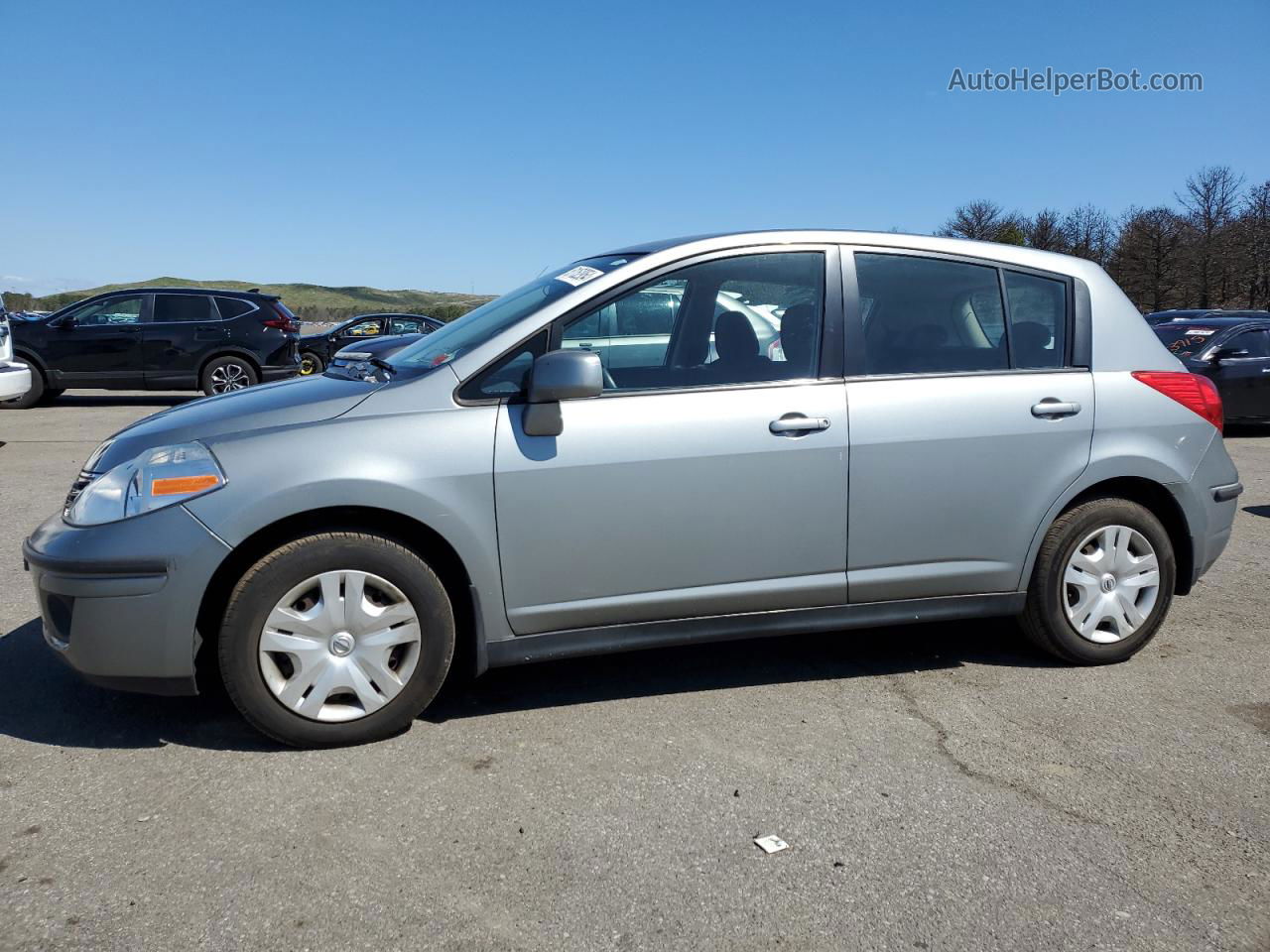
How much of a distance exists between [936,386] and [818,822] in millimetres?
1805

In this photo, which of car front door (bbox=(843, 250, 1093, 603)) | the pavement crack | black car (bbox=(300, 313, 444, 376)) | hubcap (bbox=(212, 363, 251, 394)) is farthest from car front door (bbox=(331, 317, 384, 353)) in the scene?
the pavement crack

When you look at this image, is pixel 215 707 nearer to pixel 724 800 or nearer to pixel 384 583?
pixel 384 583

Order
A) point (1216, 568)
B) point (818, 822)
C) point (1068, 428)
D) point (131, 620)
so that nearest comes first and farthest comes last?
point (818, 822)
point (131, 620)
point (1068, 428)
point (1216, 568)

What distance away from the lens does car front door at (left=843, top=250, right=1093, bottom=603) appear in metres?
4.01

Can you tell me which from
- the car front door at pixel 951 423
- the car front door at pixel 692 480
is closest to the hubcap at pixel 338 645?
the car front door at pixel 692 480

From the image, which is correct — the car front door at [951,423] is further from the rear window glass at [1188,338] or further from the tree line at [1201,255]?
the tree line at [1201,255]

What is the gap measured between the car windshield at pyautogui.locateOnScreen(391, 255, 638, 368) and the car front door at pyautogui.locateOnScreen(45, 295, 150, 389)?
12.9 meters

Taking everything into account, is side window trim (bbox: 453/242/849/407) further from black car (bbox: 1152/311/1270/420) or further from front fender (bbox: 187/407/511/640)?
black car (bbox: 1152/311/1270/420)

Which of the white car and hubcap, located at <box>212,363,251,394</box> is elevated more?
the white car

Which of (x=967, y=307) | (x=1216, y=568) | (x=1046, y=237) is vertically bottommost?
(x=1216, y=568)

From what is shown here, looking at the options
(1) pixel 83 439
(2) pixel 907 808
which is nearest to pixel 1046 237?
(1) pixel 83 439

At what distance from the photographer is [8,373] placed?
1070cm

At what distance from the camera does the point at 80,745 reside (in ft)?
11.6

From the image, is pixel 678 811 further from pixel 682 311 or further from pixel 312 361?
pixel 312 361
